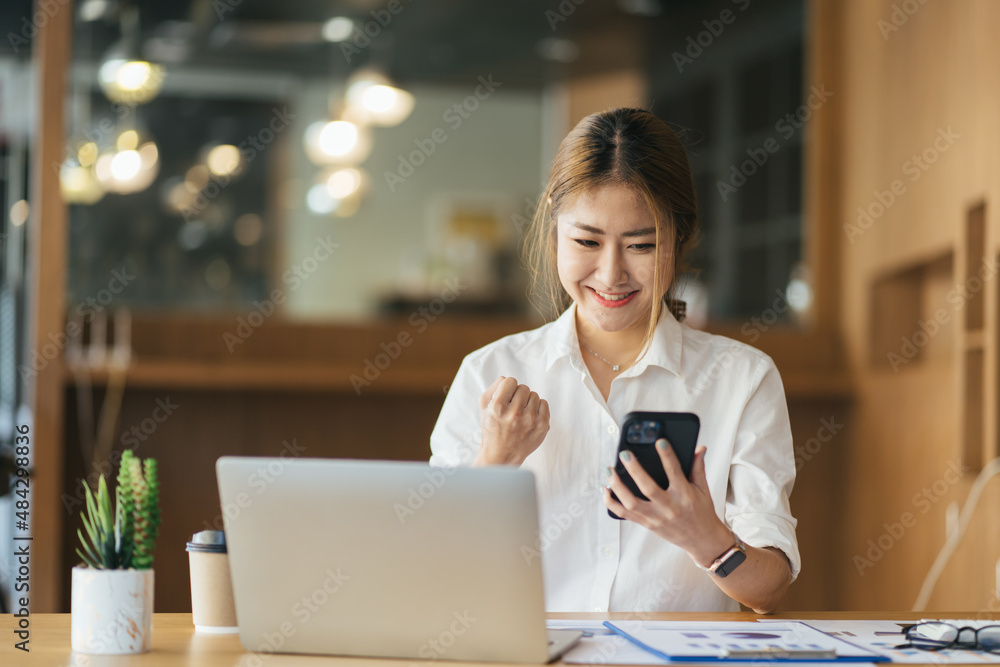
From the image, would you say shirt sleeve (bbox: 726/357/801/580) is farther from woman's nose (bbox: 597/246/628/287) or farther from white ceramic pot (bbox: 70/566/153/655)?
white ceramic pot (bbox: 70/566/153/655)

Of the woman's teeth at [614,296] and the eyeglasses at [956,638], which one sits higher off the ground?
the woman's teeth at [614,296]

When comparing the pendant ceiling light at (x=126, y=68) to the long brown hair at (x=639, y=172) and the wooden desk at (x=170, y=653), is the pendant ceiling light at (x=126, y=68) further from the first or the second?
the wooden desk at (x=170, y=653)

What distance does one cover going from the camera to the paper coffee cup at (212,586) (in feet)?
3.96

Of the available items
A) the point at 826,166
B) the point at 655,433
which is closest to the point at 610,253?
the point at 655,433

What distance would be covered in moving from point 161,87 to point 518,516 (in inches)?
250

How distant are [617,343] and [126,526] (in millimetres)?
819

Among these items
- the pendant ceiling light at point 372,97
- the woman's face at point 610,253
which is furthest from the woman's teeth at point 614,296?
the pendant ceiling light at point 372,97

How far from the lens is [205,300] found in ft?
21.7

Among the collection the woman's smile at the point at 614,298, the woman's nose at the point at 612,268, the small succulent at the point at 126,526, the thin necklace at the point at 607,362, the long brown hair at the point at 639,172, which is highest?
the long brown hair at the point at 639,172

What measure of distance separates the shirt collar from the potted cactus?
2.25 ft

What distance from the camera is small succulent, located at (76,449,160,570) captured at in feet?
3.62

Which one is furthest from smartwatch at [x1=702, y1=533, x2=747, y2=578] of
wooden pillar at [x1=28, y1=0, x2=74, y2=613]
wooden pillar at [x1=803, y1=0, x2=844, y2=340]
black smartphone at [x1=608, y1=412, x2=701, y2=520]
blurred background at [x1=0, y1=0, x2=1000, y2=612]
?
wooden pillar at [x1=803, y1=0, x2=844, y2=340]

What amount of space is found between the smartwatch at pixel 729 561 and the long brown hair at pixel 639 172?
39 centimetres

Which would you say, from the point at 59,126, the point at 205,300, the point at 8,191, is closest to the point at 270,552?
the point at 59,126
